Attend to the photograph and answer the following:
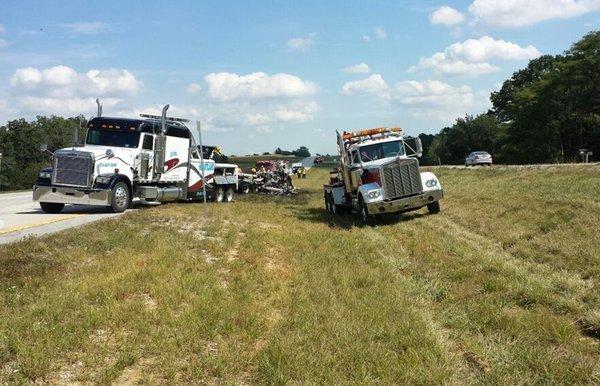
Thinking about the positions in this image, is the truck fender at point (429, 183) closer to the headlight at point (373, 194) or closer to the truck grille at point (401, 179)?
the truck grille at point (401, 179)

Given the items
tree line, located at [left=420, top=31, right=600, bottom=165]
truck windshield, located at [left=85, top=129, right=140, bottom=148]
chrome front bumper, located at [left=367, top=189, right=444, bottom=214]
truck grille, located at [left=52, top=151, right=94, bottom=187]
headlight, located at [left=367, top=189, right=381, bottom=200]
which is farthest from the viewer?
tree line, located at [left=420, top=31, right=600, bottom=165]

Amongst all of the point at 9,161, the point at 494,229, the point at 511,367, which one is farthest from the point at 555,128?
the point at 9,161

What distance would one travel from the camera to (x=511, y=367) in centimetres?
538

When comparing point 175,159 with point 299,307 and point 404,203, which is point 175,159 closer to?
point 404,203

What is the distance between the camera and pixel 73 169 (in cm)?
1750

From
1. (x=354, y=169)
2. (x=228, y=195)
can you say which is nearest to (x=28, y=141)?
(x=228, y=195)

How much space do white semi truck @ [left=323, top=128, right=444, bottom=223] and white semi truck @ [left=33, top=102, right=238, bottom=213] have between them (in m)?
5.11

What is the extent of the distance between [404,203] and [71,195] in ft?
34.7

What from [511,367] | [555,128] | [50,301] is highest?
[555,128]

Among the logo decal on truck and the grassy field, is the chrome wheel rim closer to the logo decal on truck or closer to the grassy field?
the logo decal on truck

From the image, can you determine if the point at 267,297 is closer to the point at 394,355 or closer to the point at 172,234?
the point at 394,355

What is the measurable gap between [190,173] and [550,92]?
5315cm

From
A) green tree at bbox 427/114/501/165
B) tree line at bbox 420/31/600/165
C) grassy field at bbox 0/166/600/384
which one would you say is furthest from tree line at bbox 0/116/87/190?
grassy field at bbox 0/166/600/384

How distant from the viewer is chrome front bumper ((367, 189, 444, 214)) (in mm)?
16969
